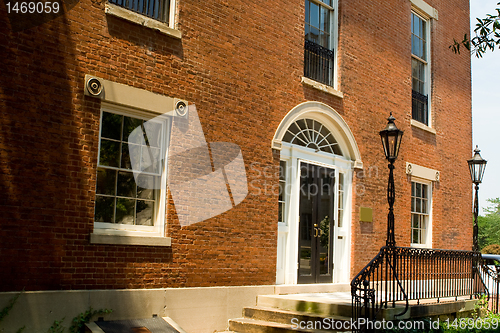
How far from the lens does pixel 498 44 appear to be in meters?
7.21

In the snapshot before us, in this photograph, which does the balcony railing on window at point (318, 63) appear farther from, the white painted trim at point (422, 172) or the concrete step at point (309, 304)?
the concrete step at point (309, 304)

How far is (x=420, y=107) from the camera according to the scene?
14.6m

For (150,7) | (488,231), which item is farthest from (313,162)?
(488,231)

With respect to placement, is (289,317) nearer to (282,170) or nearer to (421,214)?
(282,170)

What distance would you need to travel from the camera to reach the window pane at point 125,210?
7.69 metres

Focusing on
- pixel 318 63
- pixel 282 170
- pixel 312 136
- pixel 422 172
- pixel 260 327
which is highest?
pixel 318 63

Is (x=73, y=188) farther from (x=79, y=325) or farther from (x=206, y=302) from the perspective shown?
(x=206, y=302)

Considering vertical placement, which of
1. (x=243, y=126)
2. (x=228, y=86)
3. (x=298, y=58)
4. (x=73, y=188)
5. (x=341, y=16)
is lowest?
(x=73, y=188)

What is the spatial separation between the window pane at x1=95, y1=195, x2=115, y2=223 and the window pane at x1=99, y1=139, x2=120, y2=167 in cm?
53

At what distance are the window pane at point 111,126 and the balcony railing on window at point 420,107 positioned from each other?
372 inches

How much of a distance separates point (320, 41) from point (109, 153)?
6076mm

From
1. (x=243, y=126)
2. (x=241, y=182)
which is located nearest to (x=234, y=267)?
(x=241, y=182)

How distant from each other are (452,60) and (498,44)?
30.2ft

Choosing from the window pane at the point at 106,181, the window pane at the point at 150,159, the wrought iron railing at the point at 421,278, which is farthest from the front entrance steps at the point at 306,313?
the window pane at the point at 106,181
